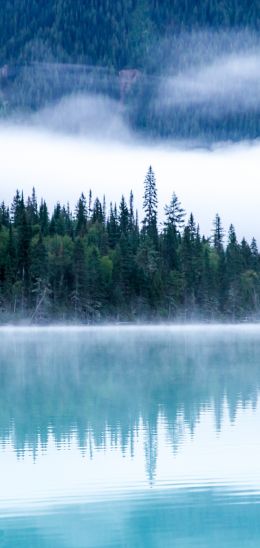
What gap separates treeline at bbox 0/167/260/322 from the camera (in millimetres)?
103062

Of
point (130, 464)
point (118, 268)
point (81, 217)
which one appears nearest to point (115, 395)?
point (130, 464)

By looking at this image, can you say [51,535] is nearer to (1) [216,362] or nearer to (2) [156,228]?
(1) [216,362]

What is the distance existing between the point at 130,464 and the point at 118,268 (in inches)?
3738

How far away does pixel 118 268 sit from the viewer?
109 meters

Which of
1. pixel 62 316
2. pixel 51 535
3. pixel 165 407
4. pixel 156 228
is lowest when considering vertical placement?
pixel 51 535

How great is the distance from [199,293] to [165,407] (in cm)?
9600

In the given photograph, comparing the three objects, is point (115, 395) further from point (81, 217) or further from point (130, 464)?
point (81, 217)

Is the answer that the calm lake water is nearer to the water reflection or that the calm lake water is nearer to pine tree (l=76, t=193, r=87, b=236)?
the water reflection

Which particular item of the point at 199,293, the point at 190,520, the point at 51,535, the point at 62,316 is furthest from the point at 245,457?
the point at 199,293

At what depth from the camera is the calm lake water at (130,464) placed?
35.8ft

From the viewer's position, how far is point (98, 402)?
2280 cm

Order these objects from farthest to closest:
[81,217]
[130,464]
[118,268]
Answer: [81,217], [118,268], [130,464]

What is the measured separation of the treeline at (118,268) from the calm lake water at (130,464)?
74265 mm

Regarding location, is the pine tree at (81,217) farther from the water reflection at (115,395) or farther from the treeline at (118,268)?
the water reflection at (115,395)
